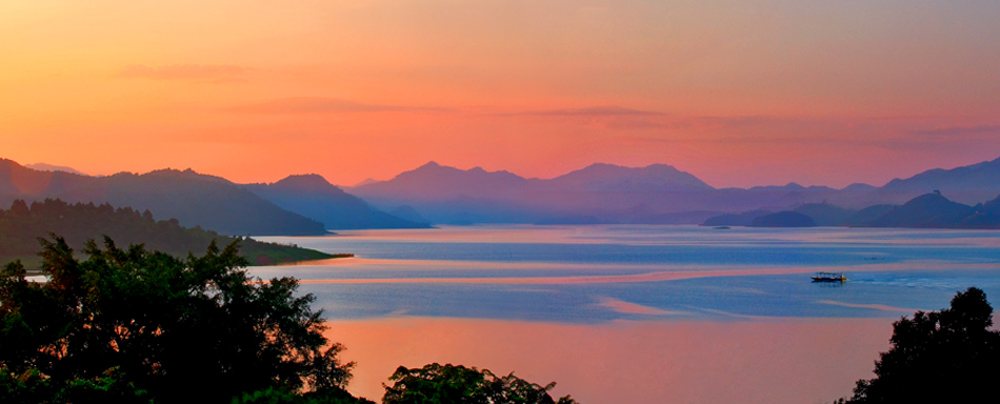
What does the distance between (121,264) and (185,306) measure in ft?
11.2

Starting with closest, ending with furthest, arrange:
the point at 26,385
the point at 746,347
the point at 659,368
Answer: the point at 26,385 < the point at 659,368 < the point at 746,347

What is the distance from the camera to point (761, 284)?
84500mm

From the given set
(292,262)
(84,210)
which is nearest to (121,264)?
(292,262)

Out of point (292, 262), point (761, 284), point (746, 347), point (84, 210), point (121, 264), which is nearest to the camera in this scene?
point (121, 264)

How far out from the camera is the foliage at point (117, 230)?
121 metres

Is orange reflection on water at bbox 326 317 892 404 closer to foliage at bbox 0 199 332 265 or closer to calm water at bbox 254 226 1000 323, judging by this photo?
calm water at bbox 254 226 1000 323

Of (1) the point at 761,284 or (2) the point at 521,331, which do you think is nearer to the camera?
(2) the point at 521,331

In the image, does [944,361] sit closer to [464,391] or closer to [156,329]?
[464,391]

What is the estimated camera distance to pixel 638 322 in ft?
181

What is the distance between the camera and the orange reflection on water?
35844mm

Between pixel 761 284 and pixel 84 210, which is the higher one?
pixel 84 210

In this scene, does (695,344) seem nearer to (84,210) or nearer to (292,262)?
(292,262)

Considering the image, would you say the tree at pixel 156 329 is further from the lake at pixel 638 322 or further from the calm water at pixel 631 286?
the calm water at pixel 631 286

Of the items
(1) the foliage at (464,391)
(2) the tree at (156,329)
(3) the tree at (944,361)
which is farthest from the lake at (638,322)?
(1) the foliage at (464,391)
